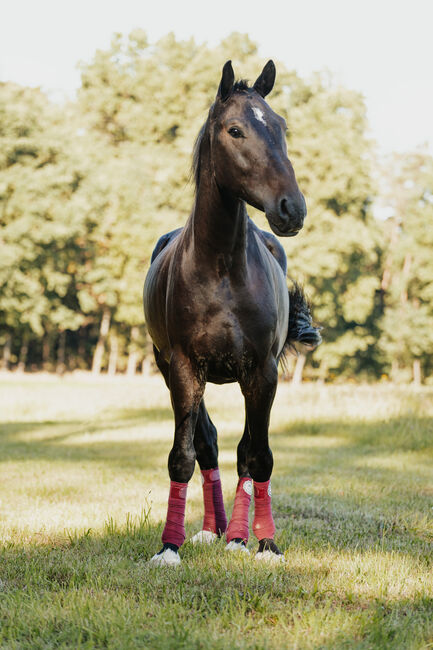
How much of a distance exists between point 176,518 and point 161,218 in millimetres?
31810

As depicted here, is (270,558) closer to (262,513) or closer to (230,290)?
(262,513)

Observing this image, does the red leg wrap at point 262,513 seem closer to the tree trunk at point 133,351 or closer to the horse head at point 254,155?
the horse head at point 254,155

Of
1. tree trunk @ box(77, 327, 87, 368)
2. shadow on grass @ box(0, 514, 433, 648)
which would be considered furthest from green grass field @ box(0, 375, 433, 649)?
tree trunk @ box(77, 327, 87, 368)

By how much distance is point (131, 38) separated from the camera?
161 ft

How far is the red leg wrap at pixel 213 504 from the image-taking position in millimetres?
5273

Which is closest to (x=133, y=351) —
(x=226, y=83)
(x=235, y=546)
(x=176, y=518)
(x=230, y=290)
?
(x=235, y=546)

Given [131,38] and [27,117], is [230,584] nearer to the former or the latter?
[27,117]

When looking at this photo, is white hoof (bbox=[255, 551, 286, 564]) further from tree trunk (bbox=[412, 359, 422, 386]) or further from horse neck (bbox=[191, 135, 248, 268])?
tree trunk (bbox=[412, 359, 422, 386])

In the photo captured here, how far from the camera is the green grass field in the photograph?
3.12 meters

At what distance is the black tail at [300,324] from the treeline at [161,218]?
87.9ft

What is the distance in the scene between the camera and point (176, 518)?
4.49 meters

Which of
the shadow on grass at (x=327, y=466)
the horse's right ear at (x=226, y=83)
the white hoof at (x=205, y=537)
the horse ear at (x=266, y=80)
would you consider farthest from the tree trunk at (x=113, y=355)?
the horse's right ear at (x=226, y=83)

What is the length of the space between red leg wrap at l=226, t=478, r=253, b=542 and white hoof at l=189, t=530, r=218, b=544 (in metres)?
0.22

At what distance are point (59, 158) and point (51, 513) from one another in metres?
30.6
